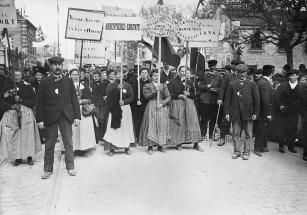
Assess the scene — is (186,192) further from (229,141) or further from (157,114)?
(229,141)

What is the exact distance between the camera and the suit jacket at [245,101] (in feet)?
26.0

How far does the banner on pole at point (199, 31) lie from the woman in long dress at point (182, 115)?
1.09m

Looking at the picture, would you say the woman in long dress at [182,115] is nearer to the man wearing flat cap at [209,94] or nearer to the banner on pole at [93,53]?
the man wearing flat cap at [209,94]

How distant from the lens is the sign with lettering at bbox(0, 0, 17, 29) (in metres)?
7.04

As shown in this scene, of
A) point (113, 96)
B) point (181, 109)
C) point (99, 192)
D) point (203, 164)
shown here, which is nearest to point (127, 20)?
point (113, 96)

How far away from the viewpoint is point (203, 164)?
24.1 feet

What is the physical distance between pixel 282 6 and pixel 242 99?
11.0m

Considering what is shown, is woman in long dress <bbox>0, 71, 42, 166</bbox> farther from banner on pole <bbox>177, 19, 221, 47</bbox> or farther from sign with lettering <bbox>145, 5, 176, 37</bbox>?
banner on pole <bbox>177, 19, 221, 47</bbox>

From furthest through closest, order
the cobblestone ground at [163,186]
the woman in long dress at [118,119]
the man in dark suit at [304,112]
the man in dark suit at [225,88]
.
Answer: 1. the man in dark suit at [225,88]
2. the woman in long dress at [118,119]
3. the man in dark suit at [304,112]
4. the cobblestone ground at [163,186]

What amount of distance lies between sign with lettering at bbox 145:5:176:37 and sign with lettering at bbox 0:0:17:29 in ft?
9.71

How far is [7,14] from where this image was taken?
23.2 ft

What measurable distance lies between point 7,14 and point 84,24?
5.75 ft

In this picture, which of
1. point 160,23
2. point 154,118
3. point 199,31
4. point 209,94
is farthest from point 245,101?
point 160,23

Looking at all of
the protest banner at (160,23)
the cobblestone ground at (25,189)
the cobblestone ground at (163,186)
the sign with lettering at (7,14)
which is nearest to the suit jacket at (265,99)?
the cobblestone ground at (163,186)
